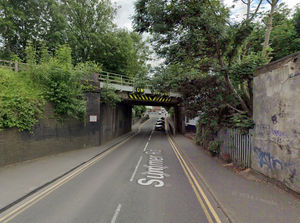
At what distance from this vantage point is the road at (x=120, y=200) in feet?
12.8

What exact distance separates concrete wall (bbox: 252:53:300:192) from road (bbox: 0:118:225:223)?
2.77 metres

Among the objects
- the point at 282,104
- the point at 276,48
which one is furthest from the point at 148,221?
the point at 276,48

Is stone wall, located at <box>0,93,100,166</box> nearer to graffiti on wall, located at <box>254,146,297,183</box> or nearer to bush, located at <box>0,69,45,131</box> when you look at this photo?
bush, located at <box>0,69,45,131</box>

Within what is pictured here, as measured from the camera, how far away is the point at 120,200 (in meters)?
4.73

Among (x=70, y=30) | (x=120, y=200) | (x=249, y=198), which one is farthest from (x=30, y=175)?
(x=70, y=30)

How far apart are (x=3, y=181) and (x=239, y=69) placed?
11.7 m

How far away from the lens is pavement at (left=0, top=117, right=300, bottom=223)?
393 cm

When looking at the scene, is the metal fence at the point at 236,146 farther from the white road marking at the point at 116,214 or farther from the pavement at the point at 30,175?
the pavement at the point at 30,175

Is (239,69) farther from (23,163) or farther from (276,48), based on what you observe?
(23,163)

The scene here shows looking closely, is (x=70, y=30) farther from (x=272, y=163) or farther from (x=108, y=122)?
(x=272, y=163)

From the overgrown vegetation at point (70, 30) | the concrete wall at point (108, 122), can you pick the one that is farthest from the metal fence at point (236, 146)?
the overgrown vegetation at point (70, 30)

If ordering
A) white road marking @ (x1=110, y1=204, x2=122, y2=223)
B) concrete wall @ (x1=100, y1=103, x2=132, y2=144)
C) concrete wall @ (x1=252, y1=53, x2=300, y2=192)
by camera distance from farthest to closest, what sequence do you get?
concrete wall @ (x1=100, y1=103, x2=132, y2=144), concrete wall @ (x1=252, y1=53, x2=300, y2=192), white road marking @ (x1=110, y1=204, x2=122, y2=223)

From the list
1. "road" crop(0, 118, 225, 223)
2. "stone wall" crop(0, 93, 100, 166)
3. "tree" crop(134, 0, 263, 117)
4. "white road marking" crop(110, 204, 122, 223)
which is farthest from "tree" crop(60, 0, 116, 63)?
"white road marking" crop(110, 204, 122, 223)

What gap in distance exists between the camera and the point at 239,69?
7.77 meters
